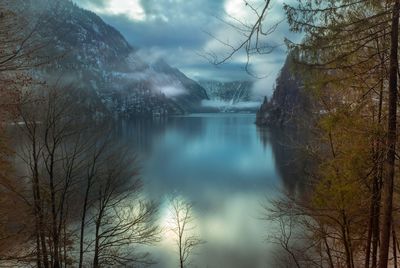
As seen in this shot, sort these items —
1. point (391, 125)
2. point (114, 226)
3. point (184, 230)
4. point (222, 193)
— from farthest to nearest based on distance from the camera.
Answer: point (222, 193), point (184, 230), point (114, 226), point (391, 125)

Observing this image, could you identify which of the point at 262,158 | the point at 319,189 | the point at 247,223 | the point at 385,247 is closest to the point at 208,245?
the point at 247,223

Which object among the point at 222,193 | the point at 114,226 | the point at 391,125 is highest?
the point at 391,125

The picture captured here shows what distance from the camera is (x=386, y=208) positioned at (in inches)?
256

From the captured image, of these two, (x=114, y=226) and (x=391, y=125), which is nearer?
(x=391, y=125)

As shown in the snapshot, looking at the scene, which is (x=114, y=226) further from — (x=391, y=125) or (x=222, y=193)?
(x=391, y=125)

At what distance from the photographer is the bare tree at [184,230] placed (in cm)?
2109

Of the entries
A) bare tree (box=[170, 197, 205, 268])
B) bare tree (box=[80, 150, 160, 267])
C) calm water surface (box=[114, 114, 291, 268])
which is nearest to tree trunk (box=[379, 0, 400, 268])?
bare tree (box=[80, 150, 160, 267])

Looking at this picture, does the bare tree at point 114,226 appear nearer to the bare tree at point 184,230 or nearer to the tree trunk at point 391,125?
the bare tree at point 184,230

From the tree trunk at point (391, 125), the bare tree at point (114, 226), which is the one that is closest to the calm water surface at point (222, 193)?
the bare tree at point (114, 226)

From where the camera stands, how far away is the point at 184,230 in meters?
25.0

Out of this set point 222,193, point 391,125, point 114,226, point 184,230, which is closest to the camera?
point 391,125

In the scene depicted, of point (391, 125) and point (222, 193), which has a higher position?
point (391, 125)

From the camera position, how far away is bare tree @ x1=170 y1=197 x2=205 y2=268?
2109cm

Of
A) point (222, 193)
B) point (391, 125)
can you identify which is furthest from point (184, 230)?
point (391, 125)
